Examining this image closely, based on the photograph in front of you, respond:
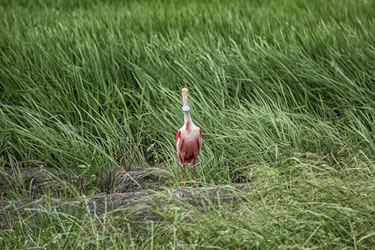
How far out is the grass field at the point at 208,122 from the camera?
2492 mm

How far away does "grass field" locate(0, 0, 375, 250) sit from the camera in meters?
2.49

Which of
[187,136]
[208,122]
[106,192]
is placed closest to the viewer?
[187,136]

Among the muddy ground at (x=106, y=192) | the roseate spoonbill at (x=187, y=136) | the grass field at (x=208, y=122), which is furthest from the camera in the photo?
the roseate spoonbill at (x=187, y=136)

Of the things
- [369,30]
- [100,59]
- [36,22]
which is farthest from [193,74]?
[36,22]

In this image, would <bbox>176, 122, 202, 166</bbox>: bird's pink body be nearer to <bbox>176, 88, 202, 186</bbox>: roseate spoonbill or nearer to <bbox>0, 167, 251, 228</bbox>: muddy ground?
<bbox>176, 88, 202, 186</bbox>: roseate spoonbill

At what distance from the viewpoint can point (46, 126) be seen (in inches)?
155

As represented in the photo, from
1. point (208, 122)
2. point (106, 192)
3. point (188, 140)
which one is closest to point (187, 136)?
point (188, 140)

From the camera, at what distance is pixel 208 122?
12.4ft

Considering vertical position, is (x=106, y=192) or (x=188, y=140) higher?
(x=188, y=140)

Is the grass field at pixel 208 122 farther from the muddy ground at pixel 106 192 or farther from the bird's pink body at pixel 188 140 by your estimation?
the bird's pink body at pixel 188 140

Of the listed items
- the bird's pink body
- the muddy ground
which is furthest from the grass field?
the bird's pink body

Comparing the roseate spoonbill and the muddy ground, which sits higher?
the roseate spoonbill

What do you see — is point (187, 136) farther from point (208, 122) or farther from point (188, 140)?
point (208, 122)

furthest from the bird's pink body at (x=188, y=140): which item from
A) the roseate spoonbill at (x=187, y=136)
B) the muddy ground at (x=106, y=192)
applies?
the muddy ground at (x=106, y=192)
